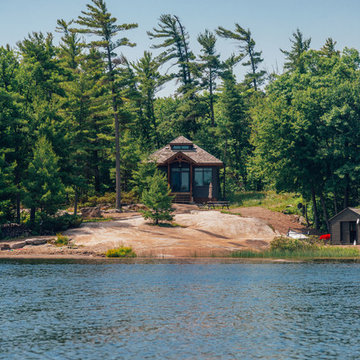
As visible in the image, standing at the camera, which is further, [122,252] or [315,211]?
[315,211]

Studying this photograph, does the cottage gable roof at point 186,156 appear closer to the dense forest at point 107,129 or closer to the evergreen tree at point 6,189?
the dense forest at point 107,129

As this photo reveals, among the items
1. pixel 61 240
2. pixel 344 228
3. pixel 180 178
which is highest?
pixel 180 178

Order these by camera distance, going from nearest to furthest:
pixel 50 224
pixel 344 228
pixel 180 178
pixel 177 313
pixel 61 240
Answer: pixel 177 313, pixel 61 240, pixel 50 224, pixel 344 228, pixel 180 178

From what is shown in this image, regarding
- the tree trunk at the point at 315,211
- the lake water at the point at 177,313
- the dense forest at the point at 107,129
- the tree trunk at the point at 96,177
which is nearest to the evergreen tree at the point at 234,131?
the dense forest at the point at 107,129

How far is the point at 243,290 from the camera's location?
92.3 feet

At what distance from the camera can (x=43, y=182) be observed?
47.2 m

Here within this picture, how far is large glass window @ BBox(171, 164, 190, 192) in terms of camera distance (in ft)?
229

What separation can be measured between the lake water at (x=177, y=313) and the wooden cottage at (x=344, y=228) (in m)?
15.2

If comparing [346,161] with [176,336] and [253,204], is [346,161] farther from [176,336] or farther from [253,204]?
[176,336]

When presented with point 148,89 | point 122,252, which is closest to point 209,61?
point 148,89

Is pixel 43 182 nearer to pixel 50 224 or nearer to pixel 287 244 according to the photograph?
pixel 50 224

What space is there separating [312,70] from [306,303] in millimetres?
45234

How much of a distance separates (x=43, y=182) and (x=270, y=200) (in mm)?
33458

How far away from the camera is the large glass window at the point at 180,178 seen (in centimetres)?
6981
